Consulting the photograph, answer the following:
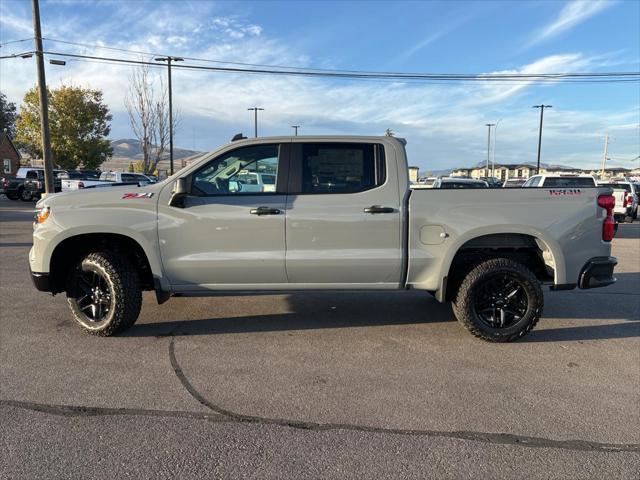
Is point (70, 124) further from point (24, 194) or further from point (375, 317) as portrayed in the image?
point (375, 317)

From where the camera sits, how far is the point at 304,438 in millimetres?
3027

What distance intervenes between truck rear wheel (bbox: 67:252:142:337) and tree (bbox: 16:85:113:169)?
4185cm

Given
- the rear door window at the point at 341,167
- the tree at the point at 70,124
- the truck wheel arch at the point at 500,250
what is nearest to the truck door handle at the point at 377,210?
the rear door window at the point at 341,167

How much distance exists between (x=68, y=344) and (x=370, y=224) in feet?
10.4

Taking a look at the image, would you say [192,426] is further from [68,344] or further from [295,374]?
[68,344]

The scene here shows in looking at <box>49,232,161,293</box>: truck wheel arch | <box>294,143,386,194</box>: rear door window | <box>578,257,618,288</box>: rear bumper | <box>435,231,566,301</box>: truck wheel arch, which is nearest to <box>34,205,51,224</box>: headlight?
<box>49,232,161,293</box>: truck wheel arch

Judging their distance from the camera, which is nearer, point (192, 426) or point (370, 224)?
point (192, 426)

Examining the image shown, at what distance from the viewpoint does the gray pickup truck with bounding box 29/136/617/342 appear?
181 inches

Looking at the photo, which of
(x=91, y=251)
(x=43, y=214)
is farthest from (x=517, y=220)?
(x=43, y=214)

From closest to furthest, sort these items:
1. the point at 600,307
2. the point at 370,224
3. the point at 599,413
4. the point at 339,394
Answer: the point at 599,413
the point at 339,394
the point at 370,224
the point at 600,307

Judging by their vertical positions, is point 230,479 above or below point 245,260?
below

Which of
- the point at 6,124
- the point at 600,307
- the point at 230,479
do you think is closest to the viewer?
the point at 230,479

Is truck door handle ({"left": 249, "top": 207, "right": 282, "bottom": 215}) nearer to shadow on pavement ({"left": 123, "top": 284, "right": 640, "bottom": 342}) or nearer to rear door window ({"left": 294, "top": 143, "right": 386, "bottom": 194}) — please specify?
rear door window ({"left": 294, "top": 143, "right": 386, "bottom": 194})

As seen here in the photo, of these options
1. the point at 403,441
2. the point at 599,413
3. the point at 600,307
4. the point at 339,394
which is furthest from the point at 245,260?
the point at 600,307
